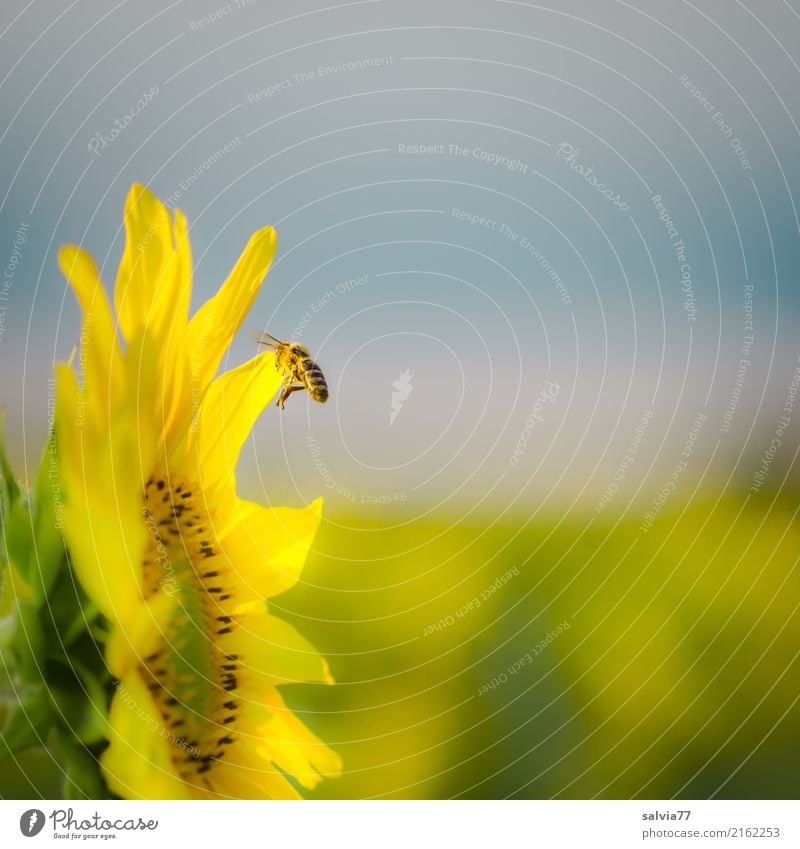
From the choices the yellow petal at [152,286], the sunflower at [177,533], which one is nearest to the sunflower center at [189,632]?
the sunflower at [177,533]

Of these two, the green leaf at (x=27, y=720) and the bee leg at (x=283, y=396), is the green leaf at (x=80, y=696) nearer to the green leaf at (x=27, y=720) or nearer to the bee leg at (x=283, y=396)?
the green leaf at (x=27, y=720)

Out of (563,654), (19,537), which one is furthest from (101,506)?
(563,654)

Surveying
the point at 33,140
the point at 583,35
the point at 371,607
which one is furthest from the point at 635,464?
the point at 33,140

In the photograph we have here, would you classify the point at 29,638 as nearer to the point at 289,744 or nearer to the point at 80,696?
the point at 80,696

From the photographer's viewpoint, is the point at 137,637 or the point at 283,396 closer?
the point at 137,637

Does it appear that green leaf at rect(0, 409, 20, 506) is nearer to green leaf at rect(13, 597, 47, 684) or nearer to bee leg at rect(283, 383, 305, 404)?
green leaf at rect(13, 597, 47, 684)
